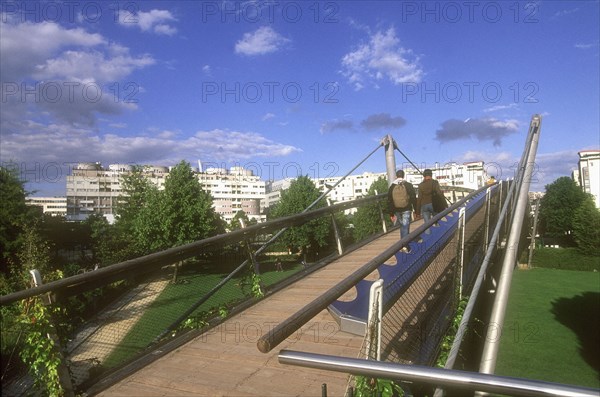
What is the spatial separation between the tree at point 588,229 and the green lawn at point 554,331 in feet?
24.7

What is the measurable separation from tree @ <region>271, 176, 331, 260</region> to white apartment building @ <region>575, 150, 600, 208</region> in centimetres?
7766

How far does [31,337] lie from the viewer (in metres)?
2.62

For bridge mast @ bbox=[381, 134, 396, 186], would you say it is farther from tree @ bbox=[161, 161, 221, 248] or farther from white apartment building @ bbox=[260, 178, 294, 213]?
white apartment building @ bbox=[260, 178, 294, 213]

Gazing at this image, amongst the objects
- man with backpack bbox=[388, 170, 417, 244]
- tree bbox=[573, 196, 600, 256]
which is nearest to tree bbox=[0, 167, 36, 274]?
man with backpack bbox=[388, 170, 417, 244]

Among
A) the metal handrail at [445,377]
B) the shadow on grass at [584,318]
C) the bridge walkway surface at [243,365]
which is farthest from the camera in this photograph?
the shadow on grass at [584,318]

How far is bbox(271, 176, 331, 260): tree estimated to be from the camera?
43.7m

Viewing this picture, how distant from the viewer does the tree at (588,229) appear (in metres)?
44.8

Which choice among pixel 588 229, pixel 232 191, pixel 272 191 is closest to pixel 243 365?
pixel 588 229

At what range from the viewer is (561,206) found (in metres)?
65.5

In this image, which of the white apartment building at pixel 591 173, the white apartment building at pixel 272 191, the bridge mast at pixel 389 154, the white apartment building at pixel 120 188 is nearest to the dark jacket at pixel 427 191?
the bridge mast at pixel 389 154

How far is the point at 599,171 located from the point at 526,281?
7348 centimetres

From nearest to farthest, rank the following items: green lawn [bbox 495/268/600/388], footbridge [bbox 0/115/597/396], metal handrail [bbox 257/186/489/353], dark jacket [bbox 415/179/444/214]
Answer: metal handrail [bbox 257/186/489/353]
footbridge [bbox 0/115/597/396]
dark jacket [bbox 415/179/444/214]
green lawn [bbox 495/268/600/388]

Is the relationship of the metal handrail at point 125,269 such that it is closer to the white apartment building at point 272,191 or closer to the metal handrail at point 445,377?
the metal handrail at point 445,377

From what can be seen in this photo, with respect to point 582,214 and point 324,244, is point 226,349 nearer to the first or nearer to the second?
point 324,244
